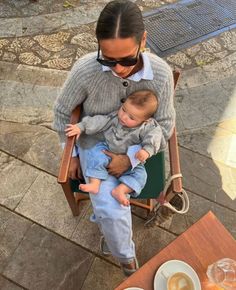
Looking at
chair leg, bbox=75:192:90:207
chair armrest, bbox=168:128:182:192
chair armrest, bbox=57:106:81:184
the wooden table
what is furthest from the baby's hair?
chair leg, bbox=75:192:90:207

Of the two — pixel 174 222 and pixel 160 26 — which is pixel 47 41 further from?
pixel 174 222

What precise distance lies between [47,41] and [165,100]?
225 cm

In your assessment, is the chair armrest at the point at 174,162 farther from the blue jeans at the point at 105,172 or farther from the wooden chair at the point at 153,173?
the blue jeans at the point at 105,172

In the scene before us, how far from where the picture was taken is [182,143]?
10.9ft

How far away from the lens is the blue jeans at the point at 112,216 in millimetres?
2189

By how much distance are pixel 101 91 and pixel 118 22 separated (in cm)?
51

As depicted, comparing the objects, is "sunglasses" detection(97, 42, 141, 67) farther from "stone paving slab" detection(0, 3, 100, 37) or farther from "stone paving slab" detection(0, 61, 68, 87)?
"stone paving slab" detection(0, 3, 100, 37)

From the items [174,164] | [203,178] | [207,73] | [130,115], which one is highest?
[130,115]

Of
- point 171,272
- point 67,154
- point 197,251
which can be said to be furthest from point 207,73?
point 171,272

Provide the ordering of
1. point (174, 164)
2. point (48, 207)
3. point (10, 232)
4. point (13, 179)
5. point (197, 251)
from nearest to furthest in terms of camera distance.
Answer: point (197, 251) → point (174, 164) → point (10, 232) → point (48, 207) → point (13, 179)

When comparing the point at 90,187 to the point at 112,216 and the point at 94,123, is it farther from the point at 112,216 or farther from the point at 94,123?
the point at 94,123

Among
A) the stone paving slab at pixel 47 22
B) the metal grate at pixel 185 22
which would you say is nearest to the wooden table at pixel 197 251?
the metal grate at pixel 185 22

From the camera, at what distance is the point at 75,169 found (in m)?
2.42

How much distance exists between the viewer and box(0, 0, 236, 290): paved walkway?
2686 millimetres
